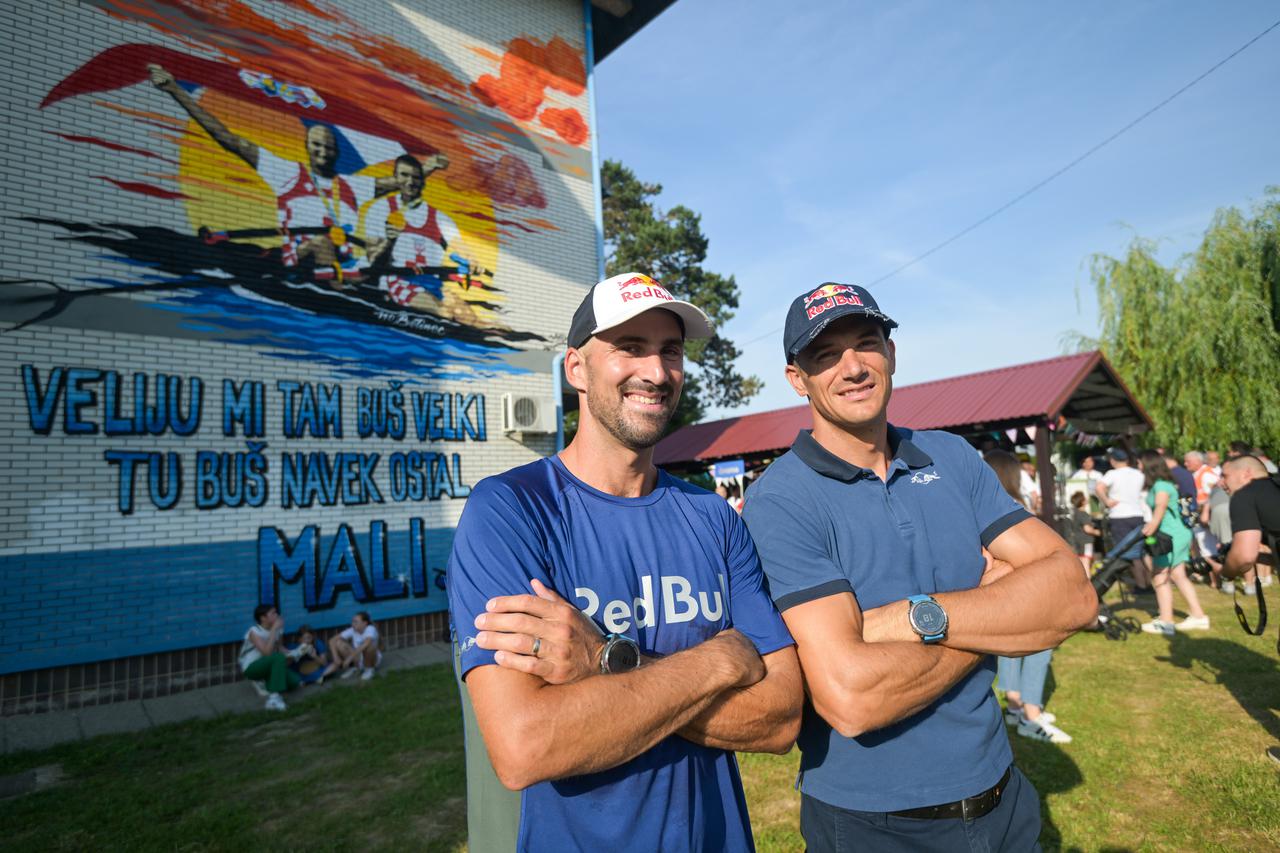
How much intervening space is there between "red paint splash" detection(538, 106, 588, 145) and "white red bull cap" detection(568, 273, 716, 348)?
11.9 meters

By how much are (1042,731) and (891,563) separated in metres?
4.70

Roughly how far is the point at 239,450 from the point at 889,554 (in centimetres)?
910

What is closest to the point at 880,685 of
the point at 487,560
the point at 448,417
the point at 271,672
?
the point at 487,560

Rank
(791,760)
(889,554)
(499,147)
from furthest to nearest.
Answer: (499,147) < (791,760) < (889,554)

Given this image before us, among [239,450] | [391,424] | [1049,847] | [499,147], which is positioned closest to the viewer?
[1049,847]

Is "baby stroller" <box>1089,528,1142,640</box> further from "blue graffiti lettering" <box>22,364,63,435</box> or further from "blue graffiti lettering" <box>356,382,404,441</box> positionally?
"blue graffiti lettering" <box>22,364,63,435</box>

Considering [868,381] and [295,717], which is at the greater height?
[868,381]

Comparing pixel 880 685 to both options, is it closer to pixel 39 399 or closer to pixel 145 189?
pixel 39 399

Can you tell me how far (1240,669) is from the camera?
6.89 m

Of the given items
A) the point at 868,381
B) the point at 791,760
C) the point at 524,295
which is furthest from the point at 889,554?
Result: the point at 524,295

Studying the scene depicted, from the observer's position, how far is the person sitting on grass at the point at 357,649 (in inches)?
356

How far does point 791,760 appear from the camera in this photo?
5.56m

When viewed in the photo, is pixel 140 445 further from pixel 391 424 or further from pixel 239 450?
pixel 391 424

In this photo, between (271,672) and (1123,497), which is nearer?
(271,672)
